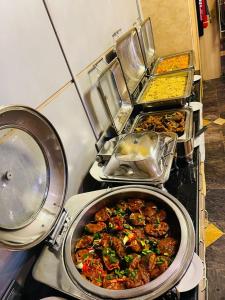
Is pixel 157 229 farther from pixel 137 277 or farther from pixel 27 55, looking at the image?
pixel 27 55

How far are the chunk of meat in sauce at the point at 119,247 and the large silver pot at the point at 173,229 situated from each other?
6.4 inches

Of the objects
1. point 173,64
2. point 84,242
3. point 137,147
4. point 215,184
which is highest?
point 137,147

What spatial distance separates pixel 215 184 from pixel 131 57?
1485mm

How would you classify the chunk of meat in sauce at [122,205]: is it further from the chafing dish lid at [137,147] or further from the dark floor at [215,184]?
the dark floor at [215,184]

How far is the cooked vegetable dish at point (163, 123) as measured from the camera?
1.69 metres

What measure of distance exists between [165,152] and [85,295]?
2.61 ft

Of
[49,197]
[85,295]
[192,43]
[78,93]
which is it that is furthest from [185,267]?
[192,43]

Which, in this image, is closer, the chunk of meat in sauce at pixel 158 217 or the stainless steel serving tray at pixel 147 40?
the chunk of meat in sauce at pixel 158 217

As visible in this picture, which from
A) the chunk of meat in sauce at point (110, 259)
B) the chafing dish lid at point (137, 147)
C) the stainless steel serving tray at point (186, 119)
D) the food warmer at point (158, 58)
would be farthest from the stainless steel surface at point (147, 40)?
the chunk of meat in sauce at point (110, 259)

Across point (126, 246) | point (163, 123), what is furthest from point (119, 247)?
point (163, 123)

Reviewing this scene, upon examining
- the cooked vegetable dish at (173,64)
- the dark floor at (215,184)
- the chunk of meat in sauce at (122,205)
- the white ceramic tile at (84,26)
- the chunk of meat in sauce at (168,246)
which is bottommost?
the dark floor at (215,184)

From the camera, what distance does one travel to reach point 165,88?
239 cm

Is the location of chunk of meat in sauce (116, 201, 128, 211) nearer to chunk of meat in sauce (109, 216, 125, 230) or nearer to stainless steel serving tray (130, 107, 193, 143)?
chunk of meat in sauce (109, 216, 125, 230)

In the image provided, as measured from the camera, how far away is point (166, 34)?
3.37 metres
